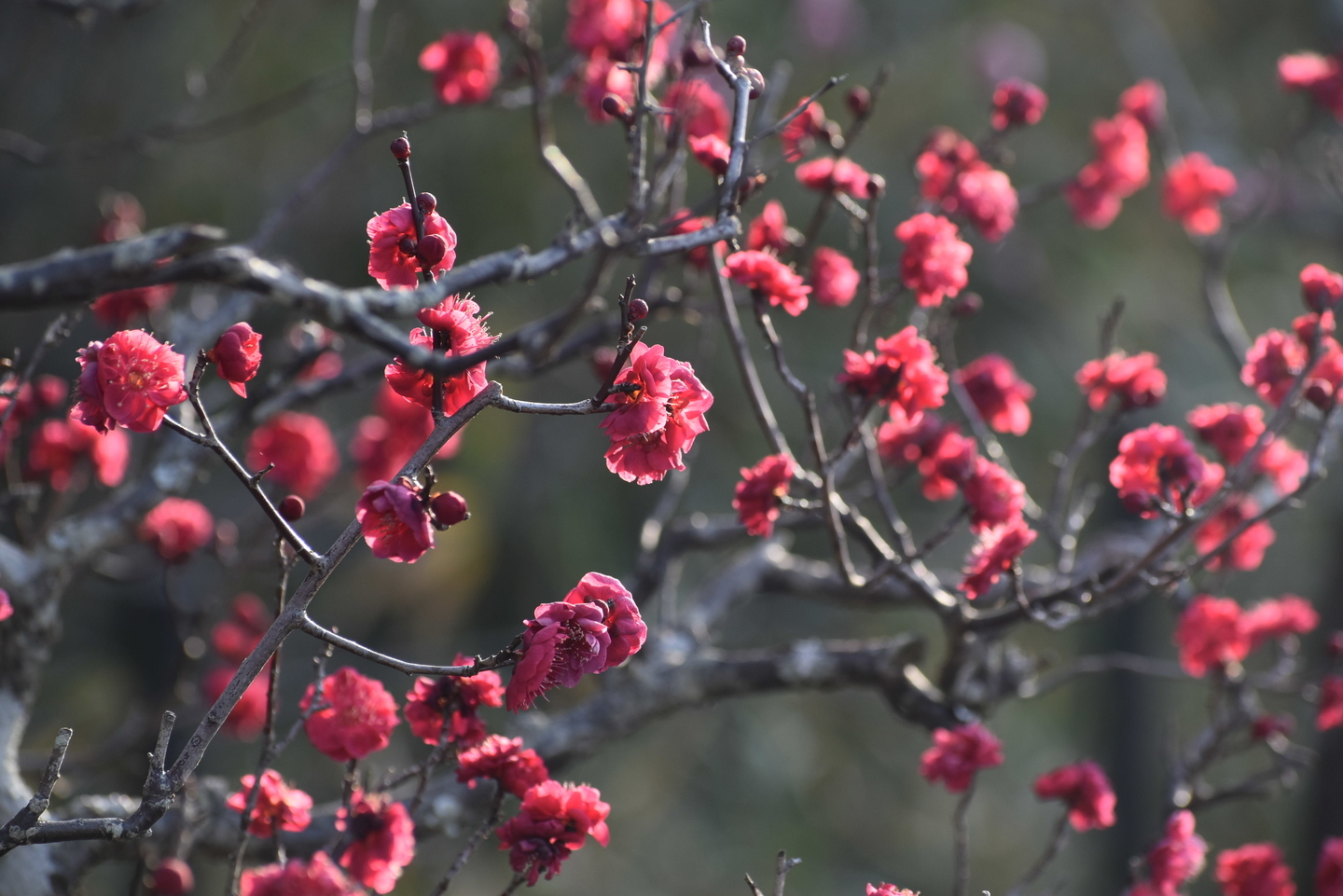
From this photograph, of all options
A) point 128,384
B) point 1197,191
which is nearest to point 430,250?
point 128,384

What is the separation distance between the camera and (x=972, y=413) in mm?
2316

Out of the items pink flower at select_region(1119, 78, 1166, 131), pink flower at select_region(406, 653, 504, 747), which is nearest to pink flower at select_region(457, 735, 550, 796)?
pink flower at select_region(406, 653, 504, 747)

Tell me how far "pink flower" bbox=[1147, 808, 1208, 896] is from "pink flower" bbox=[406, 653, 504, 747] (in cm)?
135

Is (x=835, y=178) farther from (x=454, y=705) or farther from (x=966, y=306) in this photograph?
(x=454, y=705)

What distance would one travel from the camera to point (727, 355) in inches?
308

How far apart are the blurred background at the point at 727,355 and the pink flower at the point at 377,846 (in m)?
2.59

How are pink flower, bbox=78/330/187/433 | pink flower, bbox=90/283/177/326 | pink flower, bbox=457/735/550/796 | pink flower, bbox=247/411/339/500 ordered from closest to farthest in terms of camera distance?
pink flower, bbox=78/330/187/433 < pink flower, bbox=457/735/550/796 < pink flower, bbox=90/283/177/326 < pink flower, bbox=247/411/339/500

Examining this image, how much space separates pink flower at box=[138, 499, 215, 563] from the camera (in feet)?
8.41

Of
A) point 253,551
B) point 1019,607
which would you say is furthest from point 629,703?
point 253,551

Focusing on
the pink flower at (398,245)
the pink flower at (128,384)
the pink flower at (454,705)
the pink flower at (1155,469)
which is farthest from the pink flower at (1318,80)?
the pink flower at (128,384)

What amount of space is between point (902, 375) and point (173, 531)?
1826mm

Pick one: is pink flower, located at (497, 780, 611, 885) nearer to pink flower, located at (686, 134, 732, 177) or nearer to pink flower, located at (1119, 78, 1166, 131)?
pink flower, located at (686, 134, 732, 177)

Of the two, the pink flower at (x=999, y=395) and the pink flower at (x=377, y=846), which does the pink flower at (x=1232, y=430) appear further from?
the pink flower at (x=377, y=846)

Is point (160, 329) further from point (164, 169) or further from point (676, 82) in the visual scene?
point (164, 169)
